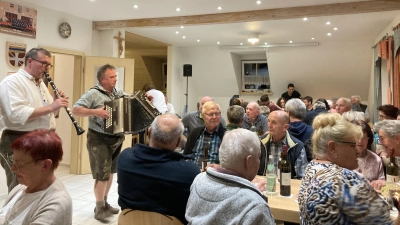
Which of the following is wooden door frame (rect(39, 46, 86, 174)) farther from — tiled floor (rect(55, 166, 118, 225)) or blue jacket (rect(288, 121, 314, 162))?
blue jacket (rect(288, 121, 314, 162))

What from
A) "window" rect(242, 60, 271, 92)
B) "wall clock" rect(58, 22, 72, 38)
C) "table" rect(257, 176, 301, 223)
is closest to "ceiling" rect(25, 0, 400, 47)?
"wall clock" rect(58, 22, 72, 38)

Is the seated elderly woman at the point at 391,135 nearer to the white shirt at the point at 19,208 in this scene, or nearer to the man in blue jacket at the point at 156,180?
the man in blue jacket at the point at 156,180

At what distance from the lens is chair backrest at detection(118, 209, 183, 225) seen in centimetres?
162

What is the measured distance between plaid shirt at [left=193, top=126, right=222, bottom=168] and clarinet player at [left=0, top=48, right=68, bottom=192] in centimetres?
126

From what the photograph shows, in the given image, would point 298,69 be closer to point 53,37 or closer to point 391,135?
point 53,37

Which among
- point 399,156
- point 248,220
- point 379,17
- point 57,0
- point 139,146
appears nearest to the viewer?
point 248,220

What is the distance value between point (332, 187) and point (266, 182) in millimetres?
868

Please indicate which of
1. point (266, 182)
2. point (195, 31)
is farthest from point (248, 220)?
point (195, 31)

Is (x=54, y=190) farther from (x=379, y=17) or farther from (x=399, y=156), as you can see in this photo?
(x=379, y=17)

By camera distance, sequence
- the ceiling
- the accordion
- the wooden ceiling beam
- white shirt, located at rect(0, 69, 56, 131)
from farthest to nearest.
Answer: the ceiling → the wooden ceiling beam → the accordion → white shirt, located at rect(0, 69, 56, 131)

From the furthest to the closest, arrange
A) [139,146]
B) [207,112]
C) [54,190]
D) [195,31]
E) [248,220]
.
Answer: [195,31] → [207,112] → [139,146] → [54,190] → [248,220]

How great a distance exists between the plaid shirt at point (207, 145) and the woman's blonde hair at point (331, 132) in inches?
59.3

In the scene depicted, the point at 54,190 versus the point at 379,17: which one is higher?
the point at 379,17

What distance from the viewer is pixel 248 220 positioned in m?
1.28
